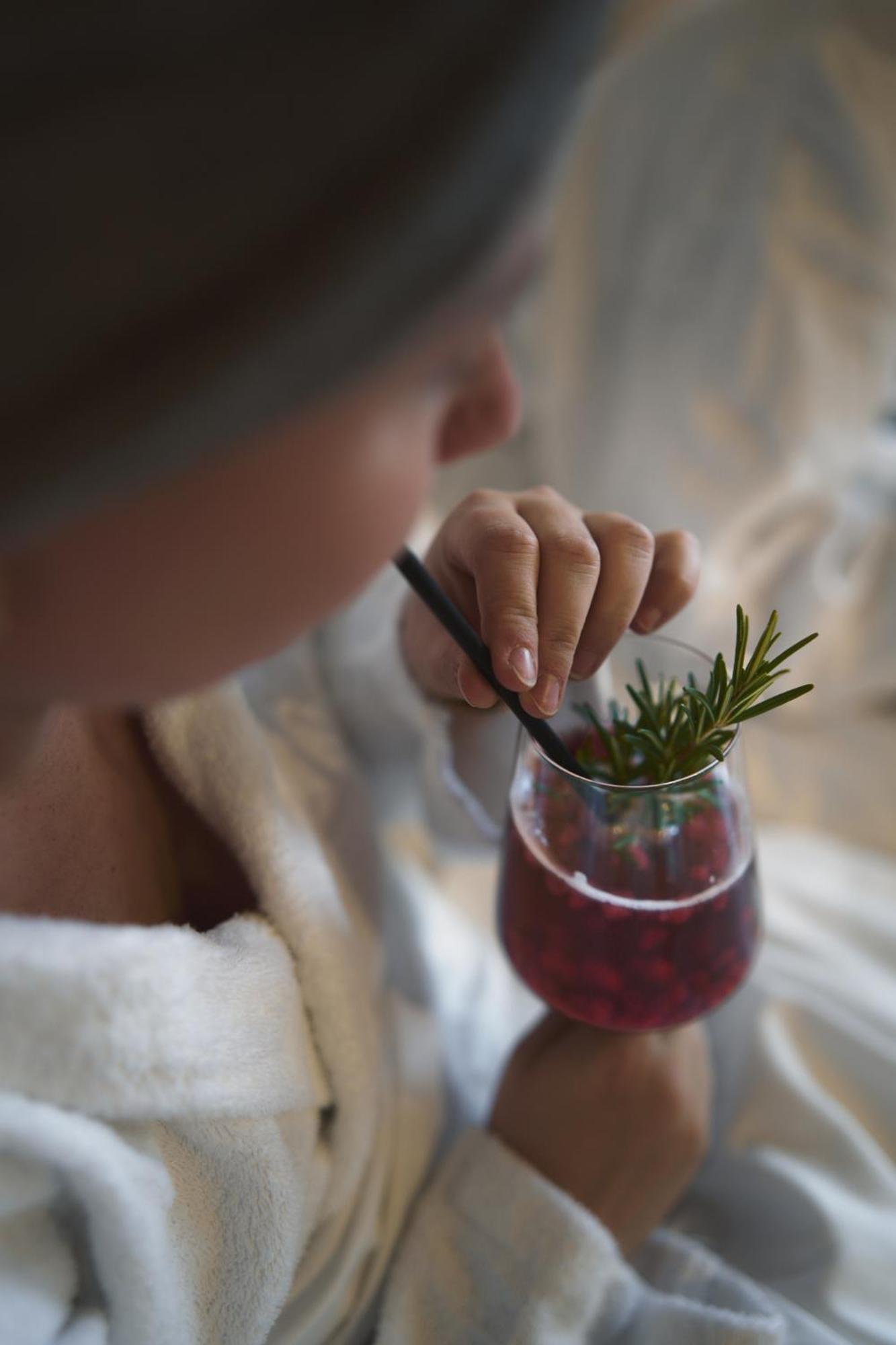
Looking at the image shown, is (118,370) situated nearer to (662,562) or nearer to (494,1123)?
(662,562)

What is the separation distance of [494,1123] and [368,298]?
1.58 ft

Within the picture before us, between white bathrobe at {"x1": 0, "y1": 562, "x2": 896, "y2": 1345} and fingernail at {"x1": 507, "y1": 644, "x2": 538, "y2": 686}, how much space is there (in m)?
0.18

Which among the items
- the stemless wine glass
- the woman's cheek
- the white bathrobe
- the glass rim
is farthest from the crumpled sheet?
the woman's cheek

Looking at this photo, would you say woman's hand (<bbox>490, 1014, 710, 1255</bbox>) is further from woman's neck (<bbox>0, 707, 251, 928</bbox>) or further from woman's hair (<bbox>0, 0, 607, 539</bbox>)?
woman's hair (<bbox>0, 0, 607, 539</bbox>)

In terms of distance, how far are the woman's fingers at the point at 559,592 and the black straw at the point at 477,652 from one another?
1 centimetres

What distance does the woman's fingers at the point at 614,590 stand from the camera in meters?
0.48

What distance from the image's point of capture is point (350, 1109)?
0.54 m

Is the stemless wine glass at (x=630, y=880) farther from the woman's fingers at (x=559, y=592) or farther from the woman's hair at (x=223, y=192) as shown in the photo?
the woman's hair at (x=223, y=192)

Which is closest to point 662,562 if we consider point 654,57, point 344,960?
point 344,960

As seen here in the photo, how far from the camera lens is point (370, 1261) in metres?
0.57

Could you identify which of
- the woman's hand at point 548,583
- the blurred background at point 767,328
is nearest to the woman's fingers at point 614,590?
the woman's hand at point 548,583

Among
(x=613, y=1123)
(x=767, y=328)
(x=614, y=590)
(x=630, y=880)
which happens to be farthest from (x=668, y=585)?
(x=767, y=328)

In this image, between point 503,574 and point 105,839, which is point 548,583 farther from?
point 105,839

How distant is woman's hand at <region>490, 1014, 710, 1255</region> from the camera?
0.56 metres
